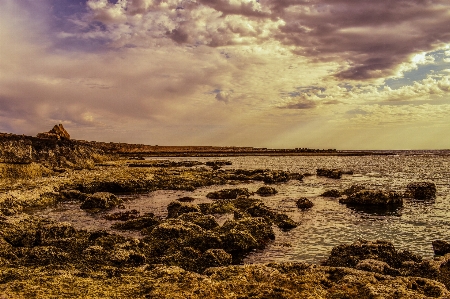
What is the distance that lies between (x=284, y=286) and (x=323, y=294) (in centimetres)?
114

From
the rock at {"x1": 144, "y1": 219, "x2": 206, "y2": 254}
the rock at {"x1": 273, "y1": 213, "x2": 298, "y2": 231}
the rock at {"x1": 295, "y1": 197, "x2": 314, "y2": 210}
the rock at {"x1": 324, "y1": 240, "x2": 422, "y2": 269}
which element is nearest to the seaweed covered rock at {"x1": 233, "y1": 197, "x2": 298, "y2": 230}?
the rock at {"x1": 273, "y1": 213, "x2": 298, "y2": 231}

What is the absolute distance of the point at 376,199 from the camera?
2912cm

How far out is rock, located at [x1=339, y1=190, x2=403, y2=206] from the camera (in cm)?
2892

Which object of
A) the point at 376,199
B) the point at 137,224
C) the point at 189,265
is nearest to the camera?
the point at 189,265

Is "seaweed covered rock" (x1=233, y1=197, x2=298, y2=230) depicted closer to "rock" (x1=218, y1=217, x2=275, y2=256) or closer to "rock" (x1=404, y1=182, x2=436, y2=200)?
"rock" (x1=218, y1=217, x2=275, y2=256)

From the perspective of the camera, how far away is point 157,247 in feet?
50.3

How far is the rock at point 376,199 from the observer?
94.9 ft

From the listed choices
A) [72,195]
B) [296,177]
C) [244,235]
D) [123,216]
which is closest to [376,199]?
[244,235]

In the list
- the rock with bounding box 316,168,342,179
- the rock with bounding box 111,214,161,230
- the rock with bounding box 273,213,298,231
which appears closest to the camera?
the rock with bounding box 111,214,161,230

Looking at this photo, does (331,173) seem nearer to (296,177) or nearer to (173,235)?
(296,177)

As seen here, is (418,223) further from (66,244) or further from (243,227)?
(66,244)

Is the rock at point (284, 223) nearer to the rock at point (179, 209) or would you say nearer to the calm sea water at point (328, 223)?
the calm sea water at point (328, 223)

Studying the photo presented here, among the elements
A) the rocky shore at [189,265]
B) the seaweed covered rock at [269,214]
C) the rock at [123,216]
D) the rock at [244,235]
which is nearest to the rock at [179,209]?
the rocky shore at [189,265]

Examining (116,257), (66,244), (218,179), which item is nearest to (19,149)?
(218,179)
